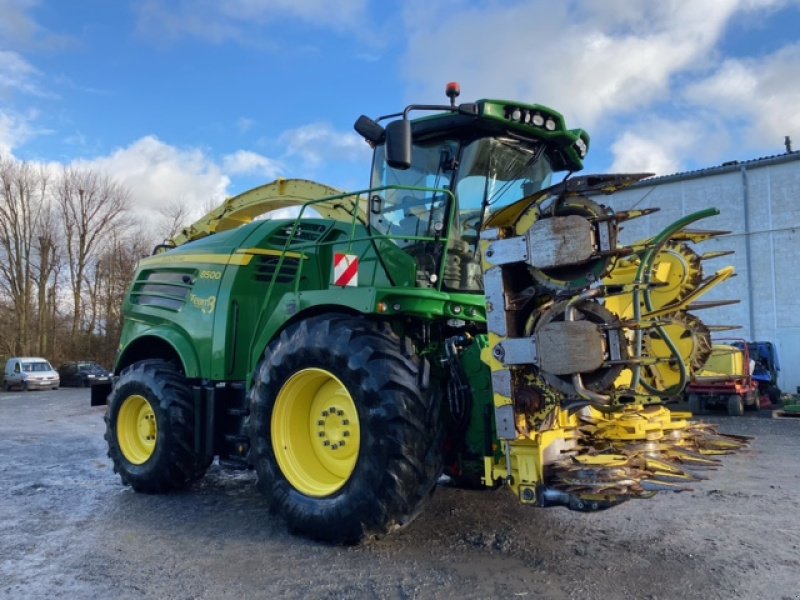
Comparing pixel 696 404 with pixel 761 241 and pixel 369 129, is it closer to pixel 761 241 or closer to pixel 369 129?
pixel 761 241

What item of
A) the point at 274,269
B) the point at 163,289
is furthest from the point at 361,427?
the point at 163,289

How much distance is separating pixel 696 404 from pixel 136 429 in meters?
12.4

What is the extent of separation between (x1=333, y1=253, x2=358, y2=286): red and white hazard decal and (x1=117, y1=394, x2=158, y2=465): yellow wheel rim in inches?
104

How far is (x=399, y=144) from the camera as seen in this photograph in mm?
4324

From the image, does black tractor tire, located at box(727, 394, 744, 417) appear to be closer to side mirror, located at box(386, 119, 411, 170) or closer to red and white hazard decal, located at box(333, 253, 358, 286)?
red and white hazard decal, located at box(333, 253, 358, 286)

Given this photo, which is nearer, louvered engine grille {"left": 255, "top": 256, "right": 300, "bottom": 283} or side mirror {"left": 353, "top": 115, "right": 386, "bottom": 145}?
side mirror {"left": 353, "top": 115, "right": 386, "bottom": 145}

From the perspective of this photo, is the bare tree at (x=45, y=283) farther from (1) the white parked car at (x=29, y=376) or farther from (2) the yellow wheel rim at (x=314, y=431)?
(2) the yellow wheel rim at (x=314, y=431)

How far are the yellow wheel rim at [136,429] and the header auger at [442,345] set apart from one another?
0.05 meters

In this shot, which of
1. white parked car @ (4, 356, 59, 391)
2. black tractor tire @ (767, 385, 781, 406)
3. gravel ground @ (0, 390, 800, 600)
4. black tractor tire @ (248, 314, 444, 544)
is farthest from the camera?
white parked car @ (4, 356, 59, 391)

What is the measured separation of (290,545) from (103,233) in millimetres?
39401

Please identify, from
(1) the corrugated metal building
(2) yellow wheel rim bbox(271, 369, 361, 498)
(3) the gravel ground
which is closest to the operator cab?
(2) yellow wheel rim bbox(271, 369, 361, 498)

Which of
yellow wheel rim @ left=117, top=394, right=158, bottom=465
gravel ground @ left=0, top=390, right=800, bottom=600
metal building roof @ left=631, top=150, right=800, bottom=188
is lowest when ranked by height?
gravel ground @ left=0, top=390, right=800, bottom=600

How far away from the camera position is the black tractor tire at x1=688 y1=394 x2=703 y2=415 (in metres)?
14.8

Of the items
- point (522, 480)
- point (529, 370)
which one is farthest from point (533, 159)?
point (522, 480)
